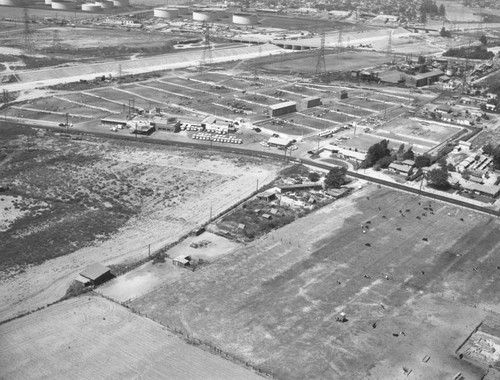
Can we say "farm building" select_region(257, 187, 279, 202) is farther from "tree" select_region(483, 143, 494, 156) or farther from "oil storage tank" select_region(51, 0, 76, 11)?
"oil storage tank" select_region(51, 0, 76, 11)

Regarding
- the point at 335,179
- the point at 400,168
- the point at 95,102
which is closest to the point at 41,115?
the point at 95,102

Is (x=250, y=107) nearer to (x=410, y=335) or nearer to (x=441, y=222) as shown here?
(x=441, y=222)

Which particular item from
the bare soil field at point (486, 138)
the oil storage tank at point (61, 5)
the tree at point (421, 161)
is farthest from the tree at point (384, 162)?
the oil storage tank at point (61, 5)

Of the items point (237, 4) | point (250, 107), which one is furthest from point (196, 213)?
point (237, 4)

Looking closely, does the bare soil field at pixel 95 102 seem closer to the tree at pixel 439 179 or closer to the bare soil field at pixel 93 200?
the bare soil field at pixel 93 200

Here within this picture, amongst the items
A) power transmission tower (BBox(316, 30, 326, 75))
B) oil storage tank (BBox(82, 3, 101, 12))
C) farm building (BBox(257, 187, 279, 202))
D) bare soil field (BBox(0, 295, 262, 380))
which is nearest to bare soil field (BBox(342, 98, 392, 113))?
power transmission tower (BBox(316, 30, 326, 75))

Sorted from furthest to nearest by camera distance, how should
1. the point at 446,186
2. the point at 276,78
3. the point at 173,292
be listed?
1. the point at 276,78
2. the point at 446,186
3. the point at 173,292
